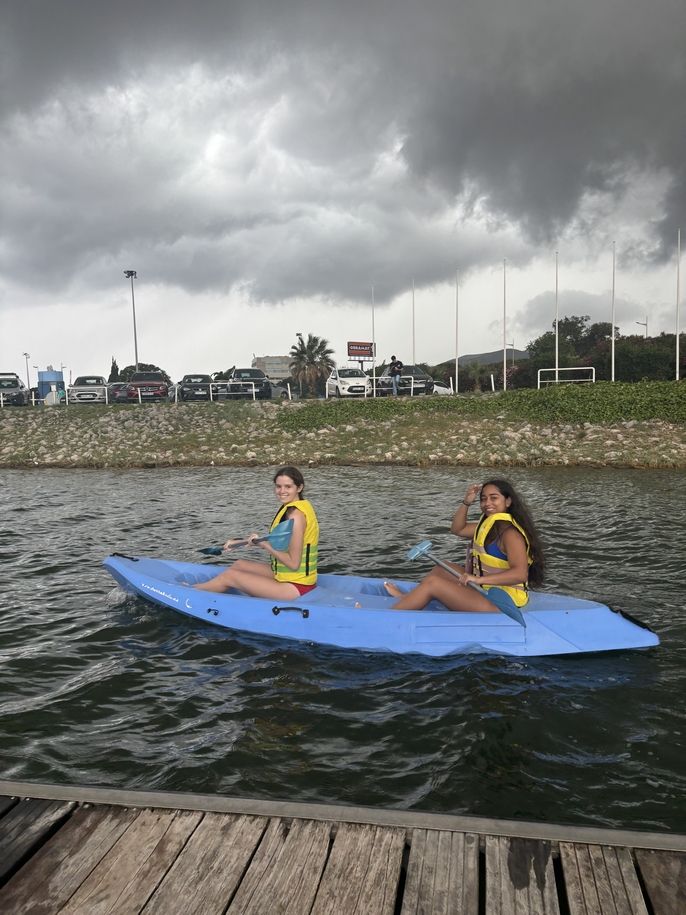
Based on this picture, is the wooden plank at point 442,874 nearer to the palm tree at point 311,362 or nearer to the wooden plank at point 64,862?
the wooden plank at point 64,862

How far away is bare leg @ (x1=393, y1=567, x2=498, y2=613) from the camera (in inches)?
278

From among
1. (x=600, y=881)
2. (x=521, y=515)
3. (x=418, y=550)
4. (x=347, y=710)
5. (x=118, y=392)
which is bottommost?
(x=347, y=710)

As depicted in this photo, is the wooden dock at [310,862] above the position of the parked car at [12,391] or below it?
below

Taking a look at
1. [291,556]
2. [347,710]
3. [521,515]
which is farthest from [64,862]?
[521,515]

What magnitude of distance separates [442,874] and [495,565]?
407 cm

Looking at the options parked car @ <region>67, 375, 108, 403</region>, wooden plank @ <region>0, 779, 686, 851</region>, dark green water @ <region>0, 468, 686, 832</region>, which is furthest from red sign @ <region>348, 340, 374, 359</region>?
wooden plank @ <region>0, 779, 686, 851</region>

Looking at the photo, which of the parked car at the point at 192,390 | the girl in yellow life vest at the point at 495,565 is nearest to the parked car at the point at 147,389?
the parked car at the point at 192,390

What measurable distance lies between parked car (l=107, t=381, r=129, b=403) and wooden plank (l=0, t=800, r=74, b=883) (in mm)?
35063

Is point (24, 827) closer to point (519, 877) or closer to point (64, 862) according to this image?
point (64, 862)

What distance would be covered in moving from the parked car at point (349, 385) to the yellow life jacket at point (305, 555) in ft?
89.5

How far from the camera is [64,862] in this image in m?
3.30

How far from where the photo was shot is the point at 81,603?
8953 millimetres

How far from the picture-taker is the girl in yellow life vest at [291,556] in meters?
7.44

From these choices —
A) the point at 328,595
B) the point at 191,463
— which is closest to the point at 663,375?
the point at 191,463
